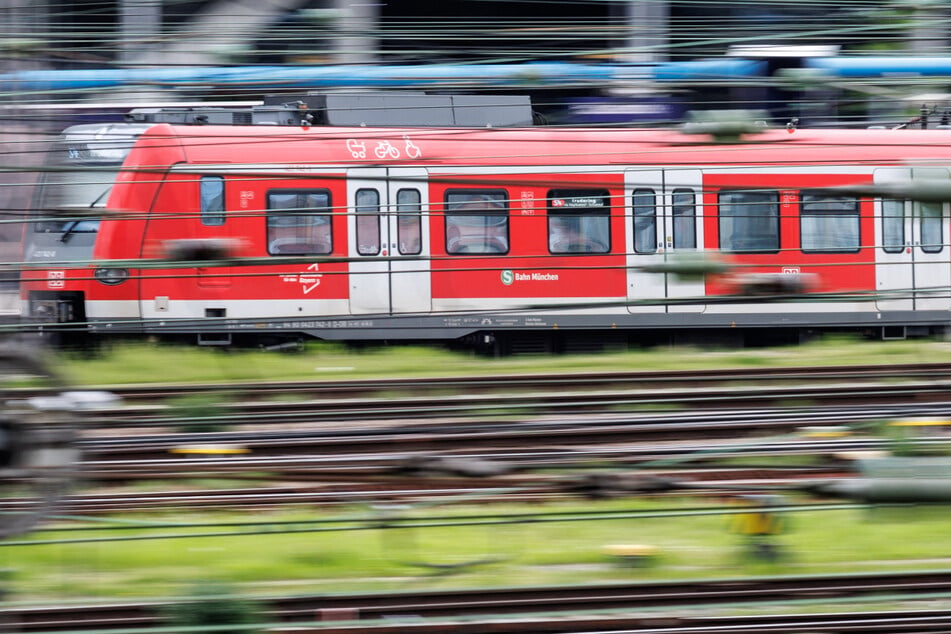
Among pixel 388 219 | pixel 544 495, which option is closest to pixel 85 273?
pixel 388 219

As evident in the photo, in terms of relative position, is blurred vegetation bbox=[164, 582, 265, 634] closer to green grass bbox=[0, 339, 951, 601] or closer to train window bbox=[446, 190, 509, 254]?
green grass bbox=[0, 339, 951, 601]

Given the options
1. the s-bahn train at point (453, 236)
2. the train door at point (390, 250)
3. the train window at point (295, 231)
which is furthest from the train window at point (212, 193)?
the train door at point (390, 250)

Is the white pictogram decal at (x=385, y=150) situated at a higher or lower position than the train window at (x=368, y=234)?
higher

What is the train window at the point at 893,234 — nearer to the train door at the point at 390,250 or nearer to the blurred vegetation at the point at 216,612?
the train door at the point at 390,250

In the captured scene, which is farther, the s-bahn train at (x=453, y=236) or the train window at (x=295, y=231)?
the train window at (x=295, y=231)

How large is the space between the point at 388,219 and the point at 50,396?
846 cm

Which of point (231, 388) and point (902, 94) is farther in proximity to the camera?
point (231, 388)

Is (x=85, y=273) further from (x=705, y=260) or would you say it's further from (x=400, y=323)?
(x=705, y=260)

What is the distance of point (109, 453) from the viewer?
5.82 metres

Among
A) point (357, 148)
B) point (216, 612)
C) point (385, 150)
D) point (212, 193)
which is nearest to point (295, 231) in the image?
point (212, 193)

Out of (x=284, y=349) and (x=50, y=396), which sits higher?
(x=50, y=396)

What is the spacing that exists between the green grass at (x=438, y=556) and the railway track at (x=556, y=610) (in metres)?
0.23

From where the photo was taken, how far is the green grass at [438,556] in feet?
13.6

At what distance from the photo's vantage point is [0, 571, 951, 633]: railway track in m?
3.58
